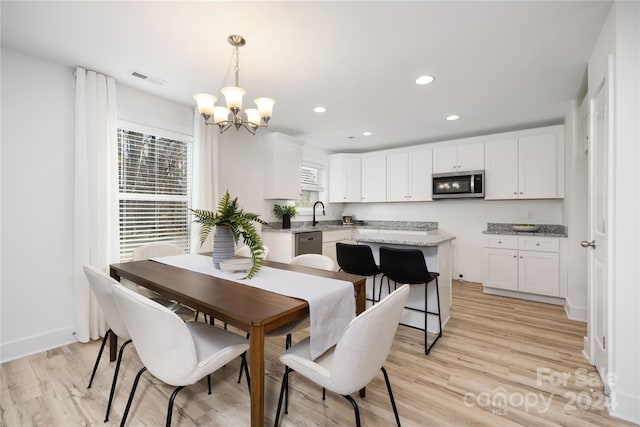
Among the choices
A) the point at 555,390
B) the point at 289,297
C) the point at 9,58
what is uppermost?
the point at 9,58

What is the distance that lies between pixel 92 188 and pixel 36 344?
1359 millimetres

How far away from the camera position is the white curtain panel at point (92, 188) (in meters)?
2.49

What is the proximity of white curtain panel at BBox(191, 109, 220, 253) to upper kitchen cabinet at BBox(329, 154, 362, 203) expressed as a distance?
104 inches

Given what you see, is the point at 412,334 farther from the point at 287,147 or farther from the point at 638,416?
the point at 287,147

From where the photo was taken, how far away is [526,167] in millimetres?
3967

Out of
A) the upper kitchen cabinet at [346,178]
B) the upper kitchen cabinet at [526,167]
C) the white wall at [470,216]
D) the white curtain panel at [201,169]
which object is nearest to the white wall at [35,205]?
the white curtain panel at [201,169]

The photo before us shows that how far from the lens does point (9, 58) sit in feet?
7.32

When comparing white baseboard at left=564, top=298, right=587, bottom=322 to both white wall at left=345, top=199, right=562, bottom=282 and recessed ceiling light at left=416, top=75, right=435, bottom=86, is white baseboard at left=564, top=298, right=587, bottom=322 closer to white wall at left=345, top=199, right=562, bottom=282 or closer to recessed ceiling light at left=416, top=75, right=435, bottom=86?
white wall at left=345, top=199, right=562, bottom=282

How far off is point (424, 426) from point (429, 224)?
3.98 metres

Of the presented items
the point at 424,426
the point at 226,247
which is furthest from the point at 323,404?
the point at 226,247

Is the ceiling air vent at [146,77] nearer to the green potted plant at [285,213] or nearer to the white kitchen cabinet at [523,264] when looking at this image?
the green potted plant at [285,213]

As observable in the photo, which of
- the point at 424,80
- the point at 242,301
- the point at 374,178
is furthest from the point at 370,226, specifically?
the point at 242,301

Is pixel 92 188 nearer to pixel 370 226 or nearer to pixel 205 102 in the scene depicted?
pixel 205 102

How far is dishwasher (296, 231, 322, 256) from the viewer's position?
161 inches
